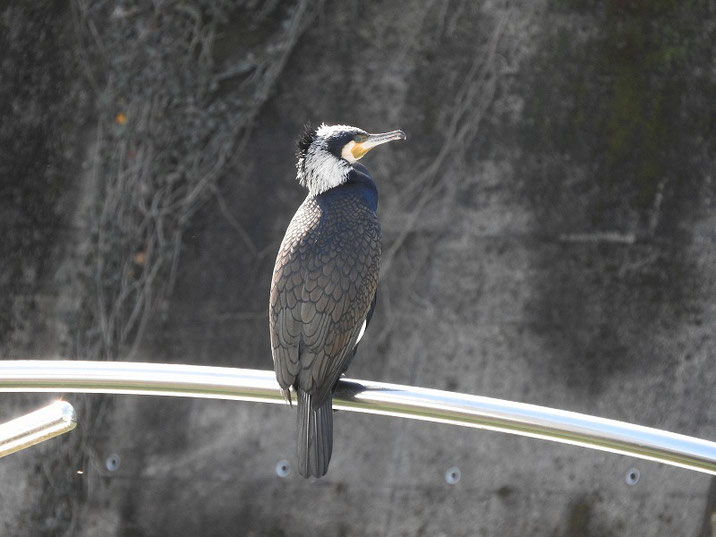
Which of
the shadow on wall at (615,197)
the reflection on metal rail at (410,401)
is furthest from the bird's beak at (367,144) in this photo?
the shadow on wall at (615,197)

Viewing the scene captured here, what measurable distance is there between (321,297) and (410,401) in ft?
2.18

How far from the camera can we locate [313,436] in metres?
2.08

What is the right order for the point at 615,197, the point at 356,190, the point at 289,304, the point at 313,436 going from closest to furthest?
the point at 313,436
the point at 289,304
the point at 356,190
the point at 615,197

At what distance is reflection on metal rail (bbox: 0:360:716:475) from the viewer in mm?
1494

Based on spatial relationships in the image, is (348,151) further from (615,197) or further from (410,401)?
(615,197)

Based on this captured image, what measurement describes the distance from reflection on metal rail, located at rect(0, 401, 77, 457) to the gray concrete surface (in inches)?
89.1

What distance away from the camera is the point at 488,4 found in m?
3.78

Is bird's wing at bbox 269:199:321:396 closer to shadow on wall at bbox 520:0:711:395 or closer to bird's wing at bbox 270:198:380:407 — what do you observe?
bird's wing at bbox 270:198:380:407

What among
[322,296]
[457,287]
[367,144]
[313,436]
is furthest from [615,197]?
[313,436]

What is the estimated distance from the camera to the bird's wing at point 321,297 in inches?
→ 84.9

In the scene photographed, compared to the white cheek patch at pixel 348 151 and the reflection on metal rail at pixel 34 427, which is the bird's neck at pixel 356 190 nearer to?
the white cheek patch at pixel 348 151

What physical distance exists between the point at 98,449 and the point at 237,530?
0.62 metres

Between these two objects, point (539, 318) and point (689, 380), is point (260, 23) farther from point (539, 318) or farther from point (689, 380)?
point (689, 380)

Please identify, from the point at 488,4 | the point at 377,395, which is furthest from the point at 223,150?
the point at 377,395
